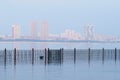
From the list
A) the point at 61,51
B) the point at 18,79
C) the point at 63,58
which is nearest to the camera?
the point at 18,79

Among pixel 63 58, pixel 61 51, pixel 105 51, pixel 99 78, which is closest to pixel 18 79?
pixel 99 78

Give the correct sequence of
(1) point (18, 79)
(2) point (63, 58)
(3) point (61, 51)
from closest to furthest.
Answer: (1) point (18, 79)
(3) point (61, 51)
(2) point (63, 58)

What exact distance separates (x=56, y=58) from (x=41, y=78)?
508 inches

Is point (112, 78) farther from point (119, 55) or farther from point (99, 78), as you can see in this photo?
point (119, 55)

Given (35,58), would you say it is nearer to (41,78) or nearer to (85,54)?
(85,54)

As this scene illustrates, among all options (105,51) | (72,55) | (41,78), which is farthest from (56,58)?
(41,78)

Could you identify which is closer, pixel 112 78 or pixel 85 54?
pixel 112 78

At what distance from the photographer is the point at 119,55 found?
37.3 m

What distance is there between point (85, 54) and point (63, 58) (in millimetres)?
2595

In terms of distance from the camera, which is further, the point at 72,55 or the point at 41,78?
the point at 72,55

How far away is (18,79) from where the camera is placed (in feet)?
66.2

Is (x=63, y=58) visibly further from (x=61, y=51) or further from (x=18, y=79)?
(x=18, y=79)

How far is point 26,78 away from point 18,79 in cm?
60

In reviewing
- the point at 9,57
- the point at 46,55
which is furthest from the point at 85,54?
the point at 9,57
